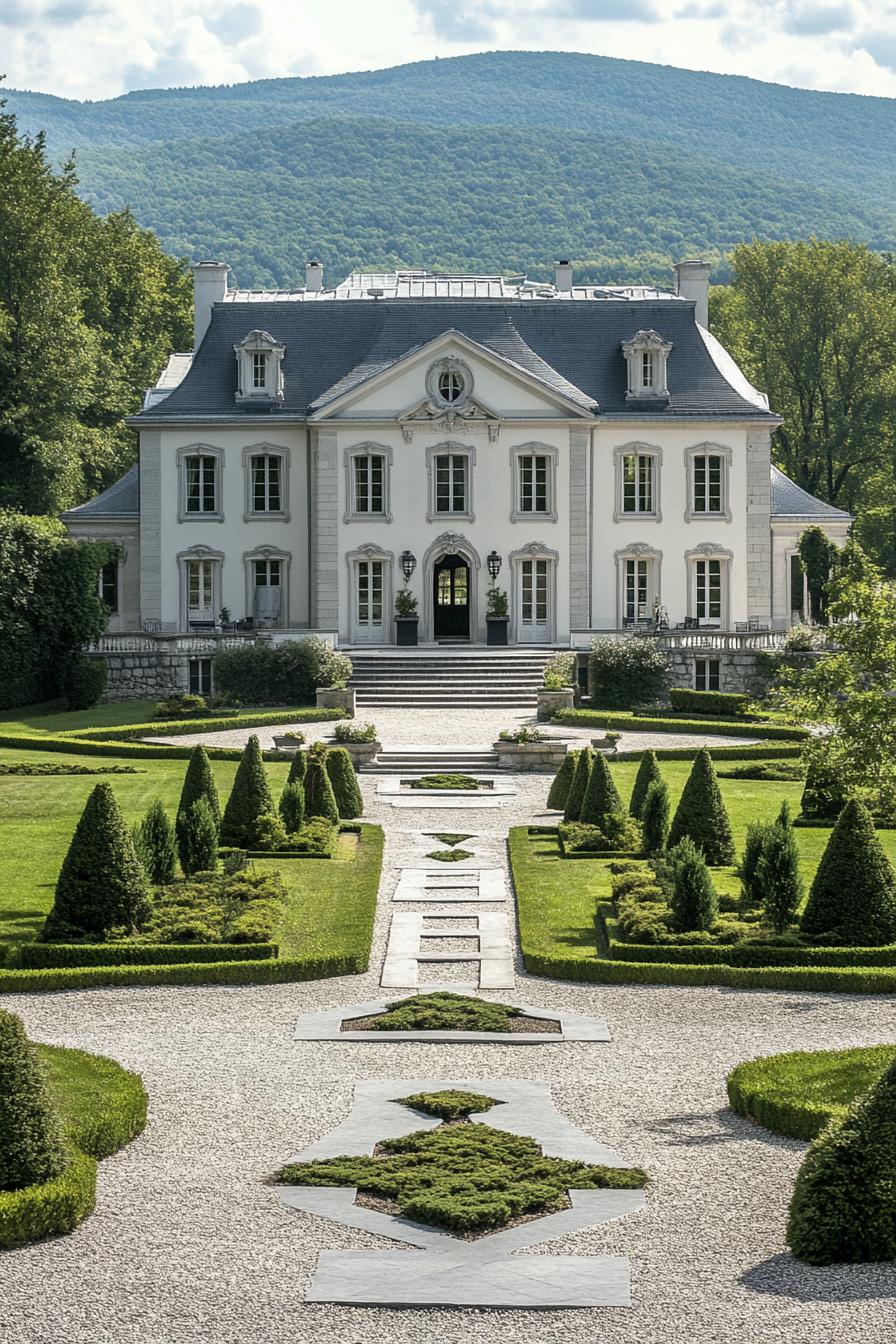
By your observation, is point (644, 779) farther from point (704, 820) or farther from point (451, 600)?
point (451, 600)

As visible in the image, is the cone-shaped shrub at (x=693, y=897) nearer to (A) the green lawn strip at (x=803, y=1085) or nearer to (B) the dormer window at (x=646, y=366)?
(A) the green lawn strip at (x=803, y=1085)

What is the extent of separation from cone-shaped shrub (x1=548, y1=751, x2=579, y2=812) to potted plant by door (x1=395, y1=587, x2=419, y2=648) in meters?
21.5

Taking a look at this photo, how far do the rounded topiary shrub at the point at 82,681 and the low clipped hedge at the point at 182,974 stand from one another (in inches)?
1046

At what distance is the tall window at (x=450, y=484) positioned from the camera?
2005 inches

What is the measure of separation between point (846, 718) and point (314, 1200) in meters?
10.3

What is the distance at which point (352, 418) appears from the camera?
166 ft

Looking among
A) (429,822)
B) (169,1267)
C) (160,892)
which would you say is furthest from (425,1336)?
(429,822)

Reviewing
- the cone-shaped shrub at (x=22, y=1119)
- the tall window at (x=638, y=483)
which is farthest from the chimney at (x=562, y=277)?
the cone-shaped shrub at (x=22, y=1119)

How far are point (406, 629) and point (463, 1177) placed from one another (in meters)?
39.3

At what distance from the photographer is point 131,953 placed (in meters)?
17.1

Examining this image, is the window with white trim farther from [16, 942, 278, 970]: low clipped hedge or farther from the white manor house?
[16, 942, 278, 970]: low clipped hedge

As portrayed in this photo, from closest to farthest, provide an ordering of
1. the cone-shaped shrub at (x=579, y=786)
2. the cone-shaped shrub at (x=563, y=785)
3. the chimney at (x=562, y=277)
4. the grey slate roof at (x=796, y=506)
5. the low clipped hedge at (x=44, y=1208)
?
the low clipped hedge at (x=44, y=1208), the cone-shaped shrub at (x=579, y=786), the cone-shaped shrub at (x=563, y=785), the grey slate roof at (x=796, y=506), the chimney at (x=562, y=277)

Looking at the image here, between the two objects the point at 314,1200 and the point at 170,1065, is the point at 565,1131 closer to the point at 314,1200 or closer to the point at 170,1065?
the point at 314,1200

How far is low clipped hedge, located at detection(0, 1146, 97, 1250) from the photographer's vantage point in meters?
9.80
